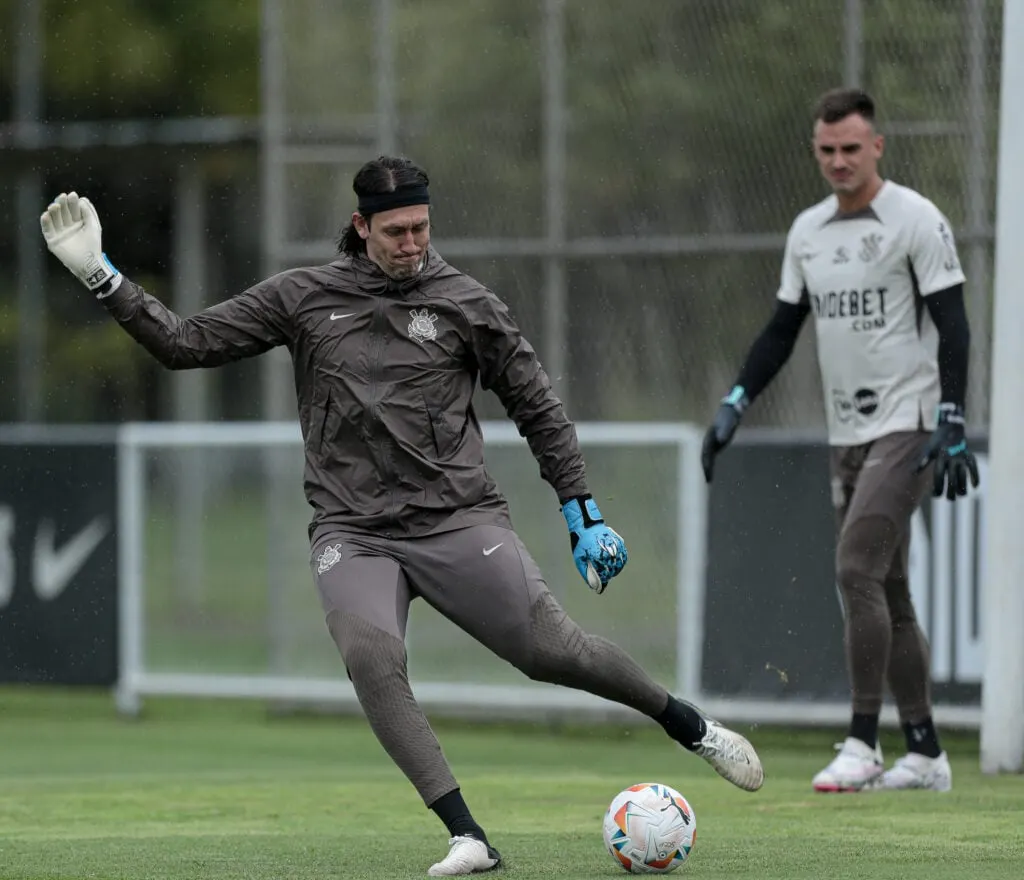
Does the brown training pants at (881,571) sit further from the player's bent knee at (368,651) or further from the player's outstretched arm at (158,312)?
the player's outstretched arm at (158,312)

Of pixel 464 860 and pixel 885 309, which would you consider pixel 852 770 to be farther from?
pixel 464 860

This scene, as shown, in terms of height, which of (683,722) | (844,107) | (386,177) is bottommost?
(683,722)

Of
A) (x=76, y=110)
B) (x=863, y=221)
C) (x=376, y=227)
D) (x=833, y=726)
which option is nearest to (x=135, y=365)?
(x=76, y=110)

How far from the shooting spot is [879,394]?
24.6 feet

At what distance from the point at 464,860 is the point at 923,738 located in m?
2.80

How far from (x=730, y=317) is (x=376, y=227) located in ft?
15.3

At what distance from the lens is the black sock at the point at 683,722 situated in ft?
19.6

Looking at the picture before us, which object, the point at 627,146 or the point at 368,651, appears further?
the point at 627,146

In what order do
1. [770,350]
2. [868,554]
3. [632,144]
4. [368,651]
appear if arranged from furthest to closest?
[632,144], [770,350], [868,554], [368,651]

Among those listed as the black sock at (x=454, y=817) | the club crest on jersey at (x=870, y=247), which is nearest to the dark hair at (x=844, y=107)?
the club crest on jersey at (x=870, y=247)

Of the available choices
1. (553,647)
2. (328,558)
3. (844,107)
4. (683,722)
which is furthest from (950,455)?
(328,558)

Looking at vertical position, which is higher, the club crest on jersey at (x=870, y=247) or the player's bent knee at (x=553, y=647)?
the club crest on jersey at (x=870, y=247)

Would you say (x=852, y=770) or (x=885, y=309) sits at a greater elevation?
(x=885, y=309)

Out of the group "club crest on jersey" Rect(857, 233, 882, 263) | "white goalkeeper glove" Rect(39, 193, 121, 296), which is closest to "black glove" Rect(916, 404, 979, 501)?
"club crest on jersey" Rect(857, 233, 882, 263)
